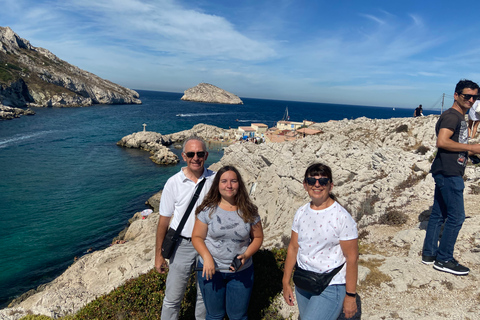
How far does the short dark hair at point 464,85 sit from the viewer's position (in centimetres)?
432

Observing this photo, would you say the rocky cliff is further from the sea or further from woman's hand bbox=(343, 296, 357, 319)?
woman's hand bbox=(343, 296, 357, 319)

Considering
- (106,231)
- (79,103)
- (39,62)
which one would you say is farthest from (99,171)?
(39,62)

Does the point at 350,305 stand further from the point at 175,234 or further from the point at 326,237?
the point at 175,234

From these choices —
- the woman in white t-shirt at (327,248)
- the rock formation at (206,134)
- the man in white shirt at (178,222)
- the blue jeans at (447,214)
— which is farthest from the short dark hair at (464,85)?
the rock formation at (206,134)

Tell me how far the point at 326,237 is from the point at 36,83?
14719cm

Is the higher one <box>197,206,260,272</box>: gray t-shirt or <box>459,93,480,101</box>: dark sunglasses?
<box>459,93,480,101</box>: dark sunglasses

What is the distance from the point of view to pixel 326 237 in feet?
9.88

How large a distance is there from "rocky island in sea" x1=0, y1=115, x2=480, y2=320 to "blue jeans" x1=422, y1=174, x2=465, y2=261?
0.46 metres

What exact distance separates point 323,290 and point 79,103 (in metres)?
148

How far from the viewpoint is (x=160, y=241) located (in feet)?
13.8

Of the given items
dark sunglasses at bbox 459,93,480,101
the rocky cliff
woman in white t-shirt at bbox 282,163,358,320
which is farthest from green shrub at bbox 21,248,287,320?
the rocky cliff

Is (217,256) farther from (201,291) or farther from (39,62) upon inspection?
(39,62)

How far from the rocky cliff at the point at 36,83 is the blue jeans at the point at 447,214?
116 m

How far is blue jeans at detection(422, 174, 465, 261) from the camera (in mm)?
4492
